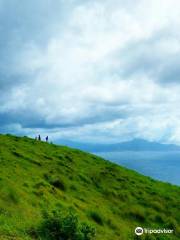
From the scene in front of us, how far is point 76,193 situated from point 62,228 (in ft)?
63.0

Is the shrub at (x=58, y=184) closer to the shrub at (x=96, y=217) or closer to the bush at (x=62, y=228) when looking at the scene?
the shrub at (x=96, y=217)

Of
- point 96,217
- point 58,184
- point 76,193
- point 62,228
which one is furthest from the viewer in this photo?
point 76,193

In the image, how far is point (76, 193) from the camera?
4806 cm

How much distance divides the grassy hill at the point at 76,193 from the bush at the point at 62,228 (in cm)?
128

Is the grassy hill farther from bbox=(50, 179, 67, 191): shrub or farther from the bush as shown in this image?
the bush

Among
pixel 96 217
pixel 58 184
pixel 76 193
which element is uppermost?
pixel 58 184

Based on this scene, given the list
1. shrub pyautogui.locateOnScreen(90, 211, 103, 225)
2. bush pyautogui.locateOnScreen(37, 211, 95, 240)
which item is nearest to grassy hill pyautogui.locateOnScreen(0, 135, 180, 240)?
shrub pyautogui.locateOnScreen(90, 211, 103, 225)

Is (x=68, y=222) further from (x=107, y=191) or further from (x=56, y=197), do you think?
(x=107, y=191)

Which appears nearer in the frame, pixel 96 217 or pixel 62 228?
pixel 62 228

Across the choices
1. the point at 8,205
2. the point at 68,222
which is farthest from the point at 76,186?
the point at 68,222

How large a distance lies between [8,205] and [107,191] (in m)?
20.3

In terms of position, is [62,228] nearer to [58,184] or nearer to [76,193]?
[58,184]

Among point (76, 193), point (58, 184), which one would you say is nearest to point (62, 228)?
point (58, 184)

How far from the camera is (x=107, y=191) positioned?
53.2m
